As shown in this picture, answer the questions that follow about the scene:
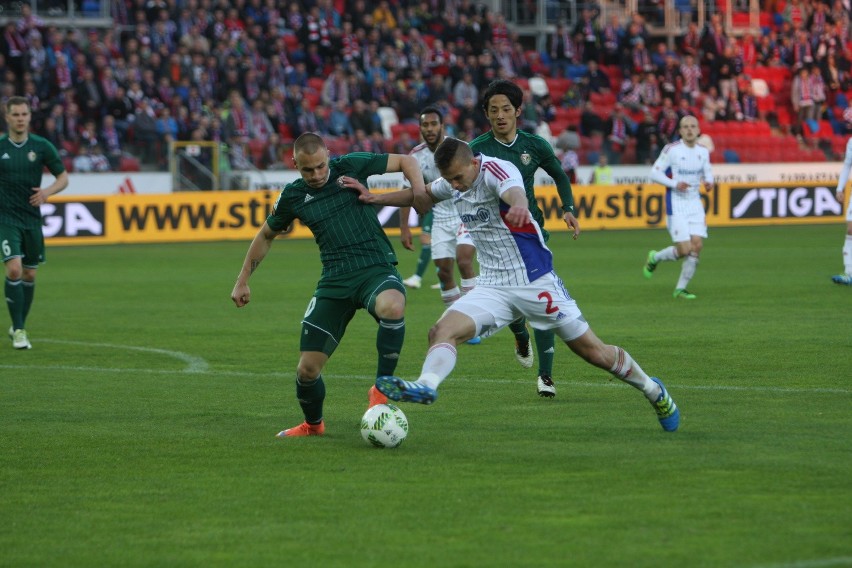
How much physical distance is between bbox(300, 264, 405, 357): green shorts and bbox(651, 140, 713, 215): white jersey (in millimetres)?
9994

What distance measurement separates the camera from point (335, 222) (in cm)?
851

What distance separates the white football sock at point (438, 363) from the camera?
7523mm

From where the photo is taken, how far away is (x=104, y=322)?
15727mm

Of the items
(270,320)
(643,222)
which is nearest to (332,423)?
(270,320)

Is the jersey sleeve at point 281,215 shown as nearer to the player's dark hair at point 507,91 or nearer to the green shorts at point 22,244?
the player's dark hair at point 507,91

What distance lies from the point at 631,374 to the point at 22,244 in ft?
25.0

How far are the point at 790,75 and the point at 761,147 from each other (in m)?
4.83

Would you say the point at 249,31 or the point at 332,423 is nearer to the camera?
the point at 332,423

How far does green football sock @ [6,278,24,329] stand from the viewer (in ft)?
44.5

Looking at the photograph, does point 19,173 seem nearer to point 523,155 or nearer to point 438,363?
point 523,155

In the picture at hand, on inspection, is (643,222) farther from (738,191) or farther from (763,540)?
(763,540)

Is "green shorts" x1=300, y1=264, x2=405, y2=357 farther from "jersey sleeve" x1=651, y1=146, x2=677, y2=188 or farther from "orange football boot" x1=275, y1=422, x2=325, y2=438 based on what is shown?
"jersey sleeve" x1=651, y1=146, x2=677, y2=188

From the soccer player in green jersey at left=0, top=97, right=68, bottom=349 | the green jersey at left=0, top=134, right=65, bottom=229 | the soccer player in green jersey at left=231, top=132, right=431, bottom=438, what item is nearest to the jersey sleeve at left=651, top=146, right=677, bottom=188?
the soccer player in green jersey at left=0, top=97, right=68, bottom=349

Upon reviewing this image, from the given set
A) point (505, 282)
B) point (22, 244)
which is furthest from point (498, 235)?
point (22, 244)
